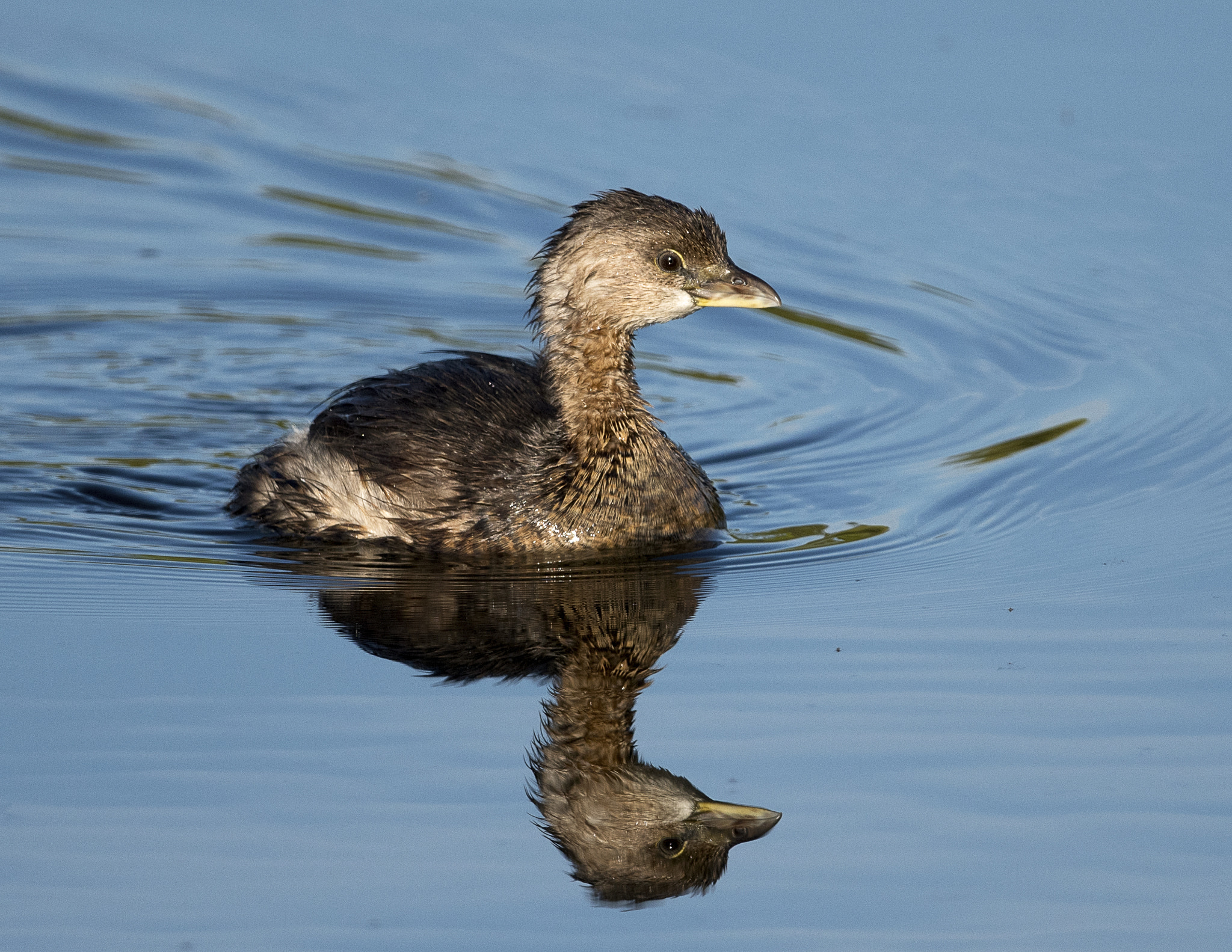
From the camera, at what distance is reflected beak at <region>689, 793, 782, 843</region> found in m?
5.79

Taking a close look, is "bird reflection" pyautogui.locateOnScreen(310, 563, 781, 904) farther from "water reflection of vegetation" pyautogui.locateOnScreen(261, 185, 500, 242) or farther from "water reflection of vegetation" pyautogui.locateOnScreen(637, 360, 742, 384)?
"water reflection of vegetation" pyautogui.locateOnScreen(261, 185, 500, 242)

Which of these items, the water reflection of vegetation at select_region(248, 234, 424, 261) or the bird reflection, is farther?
the water reflection of vegetation at select_region(248, 234, 424, 261)

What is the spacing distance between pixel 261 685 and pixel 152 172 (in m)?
8.40

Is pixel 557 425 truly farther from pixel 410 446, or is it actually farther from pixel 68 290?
pixel 68 290

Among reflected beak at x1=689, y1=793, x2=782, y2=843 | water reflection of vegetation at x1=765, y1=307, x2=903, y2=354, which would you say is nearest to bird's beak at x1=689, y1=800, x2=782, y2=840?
reflected beak at x1=689, y1=793, x2=782, y2=843

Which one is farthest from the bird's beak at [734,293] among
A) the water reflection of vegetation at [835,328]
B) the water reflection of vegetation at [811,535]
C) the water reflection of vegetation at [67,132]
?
the water reflection of vegetation at [67,132]

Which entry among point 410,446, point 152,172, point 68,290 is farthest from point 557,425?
point 152,172

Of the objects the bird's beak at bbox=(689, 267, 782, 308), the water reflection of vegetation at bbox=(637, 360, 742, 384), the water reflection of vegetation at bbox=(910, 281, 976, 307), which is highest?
the bird's beak at bbox=(689, 267, 782, 308)

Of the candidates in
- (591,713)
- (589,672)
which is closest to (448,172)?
(589,672)

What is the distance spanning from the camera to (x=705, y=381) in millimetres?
11594

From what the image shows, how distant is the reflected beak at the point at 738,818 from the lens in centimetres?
579

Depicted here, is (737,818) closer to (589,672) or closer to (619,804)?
(619,804)

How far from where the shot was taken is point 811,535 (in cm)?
886

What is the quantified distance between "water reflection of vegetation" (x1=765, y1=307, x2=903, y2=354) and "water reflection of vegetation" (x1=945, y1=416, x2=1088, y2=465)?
1706mm
